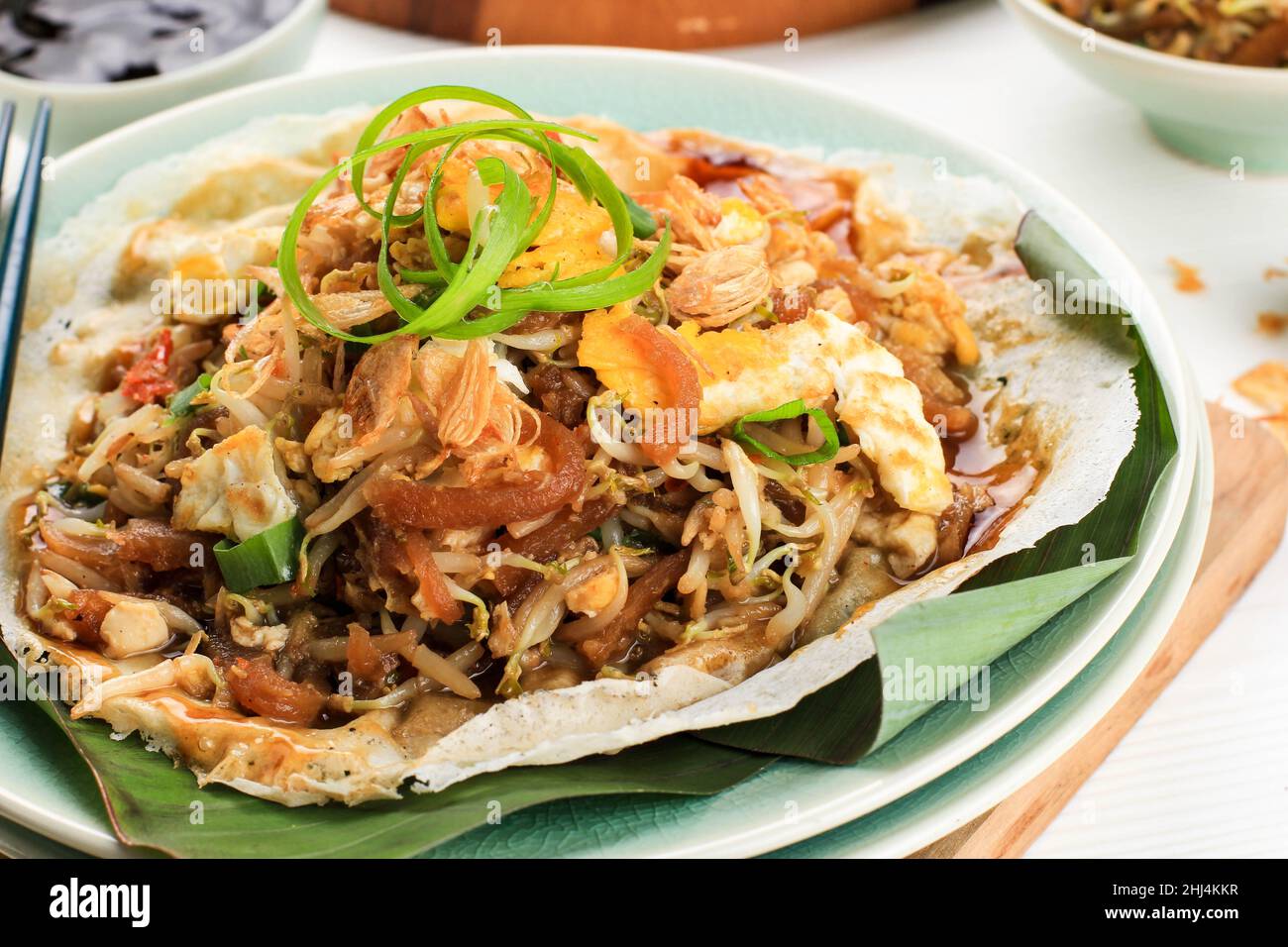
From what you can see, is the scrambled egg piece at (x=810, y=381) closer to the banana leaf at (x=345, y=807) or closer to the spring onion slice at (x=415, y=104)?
the spring onion slice at (x=415, y=104)

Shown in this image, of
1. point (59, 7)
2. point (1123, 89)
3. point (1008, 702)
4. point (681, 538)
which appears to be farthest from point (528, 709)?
point (59, 7)

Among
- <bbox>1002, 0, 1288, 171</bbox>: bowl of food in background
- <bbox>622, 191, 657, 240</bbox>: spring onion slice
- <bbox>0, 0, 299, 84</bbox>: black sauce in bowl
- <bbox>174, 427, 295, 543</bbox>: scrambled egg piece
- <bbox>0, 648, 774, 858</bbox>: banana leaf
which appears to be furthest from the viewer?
<bbox>0, 0, 299, 84</bbox>: black sauce in bowl

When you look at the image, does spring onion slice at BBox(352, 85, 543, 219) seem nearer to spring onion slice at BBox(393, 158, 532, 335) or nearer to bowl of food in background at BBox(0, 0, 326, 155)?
spring onion slice at BBox(393, 158, 532, 335)

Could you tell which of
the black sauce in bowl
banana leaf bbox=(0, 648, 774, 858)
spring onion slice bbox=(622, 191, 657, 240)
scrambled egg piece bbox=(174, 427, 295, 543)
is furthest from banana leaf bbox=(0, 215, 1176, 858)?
the black sauce in bowl

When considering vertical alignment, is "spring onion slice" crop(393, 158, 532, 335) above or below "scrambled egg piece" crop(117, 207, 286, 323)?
above

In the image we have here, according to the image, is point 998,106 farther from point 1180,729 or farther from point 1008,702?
point 1008,702

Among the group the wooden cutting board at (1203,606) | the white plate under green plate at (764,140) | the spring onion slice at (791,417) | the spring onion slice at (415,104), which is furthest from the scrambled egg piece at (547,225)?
the wooden cutting board at (1203,606)

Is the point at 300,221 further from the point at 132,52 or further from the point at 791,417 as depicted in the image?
the point at 132,52
